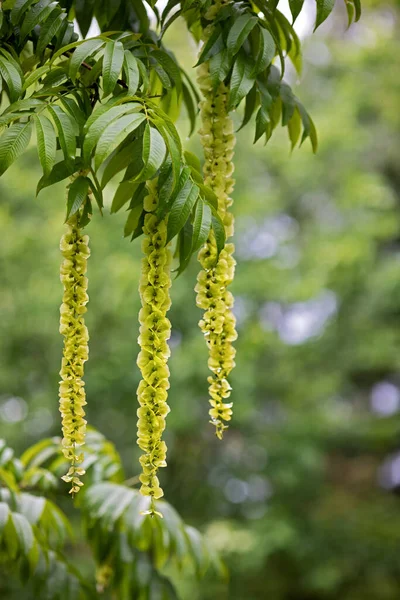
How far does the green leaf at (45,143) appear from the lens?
1.10 meters

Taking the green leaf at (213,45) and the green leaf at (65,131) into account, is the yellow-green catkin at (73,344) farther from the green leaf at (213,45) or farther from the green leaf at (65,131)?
the green leaf at (213,45)

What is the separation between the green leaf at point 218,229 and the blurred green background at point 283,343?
13.0 ft

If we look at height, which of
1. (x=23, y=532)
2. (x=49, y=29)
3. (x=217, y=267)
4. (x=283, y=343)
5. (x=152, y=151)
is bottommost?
(x=283, y=343)

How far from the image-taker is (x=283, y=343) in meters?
6.77

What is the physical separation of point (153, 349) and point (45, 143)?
1.26 feet

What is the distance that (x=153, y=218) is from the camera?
1.19 meters

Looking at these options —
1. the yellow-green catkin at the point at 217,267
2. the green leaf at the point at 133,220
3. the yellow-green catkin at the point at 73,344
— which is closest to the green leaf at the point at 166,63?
the yellow-green catkin at the point at 217,267

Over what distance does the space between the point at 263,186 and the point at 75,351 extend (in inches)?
247

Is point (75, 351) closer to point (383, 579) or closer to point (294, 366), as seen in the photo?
point (294, 366)

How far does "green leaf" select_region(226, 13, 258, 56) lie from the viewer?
1291 mm

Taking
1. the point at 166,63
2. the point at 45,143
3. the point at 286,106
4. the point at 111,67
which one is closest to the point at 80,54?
the point at 111,67

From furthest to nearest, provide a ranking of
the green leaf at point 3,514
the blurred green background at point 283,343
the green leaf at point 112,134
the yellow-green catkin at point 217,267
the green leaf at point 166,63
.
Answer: the blurred green background at point 283,343
the green leaf at point 3,514
the green leaf at point 166,63
the yellow-green catkin at point 217,267
the green leaf at point 112,134

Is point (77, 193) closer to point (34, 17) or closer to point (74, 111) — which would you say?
point (74, 111)

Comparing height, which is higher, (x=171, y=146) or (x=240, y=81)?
(x=240, y=81)
